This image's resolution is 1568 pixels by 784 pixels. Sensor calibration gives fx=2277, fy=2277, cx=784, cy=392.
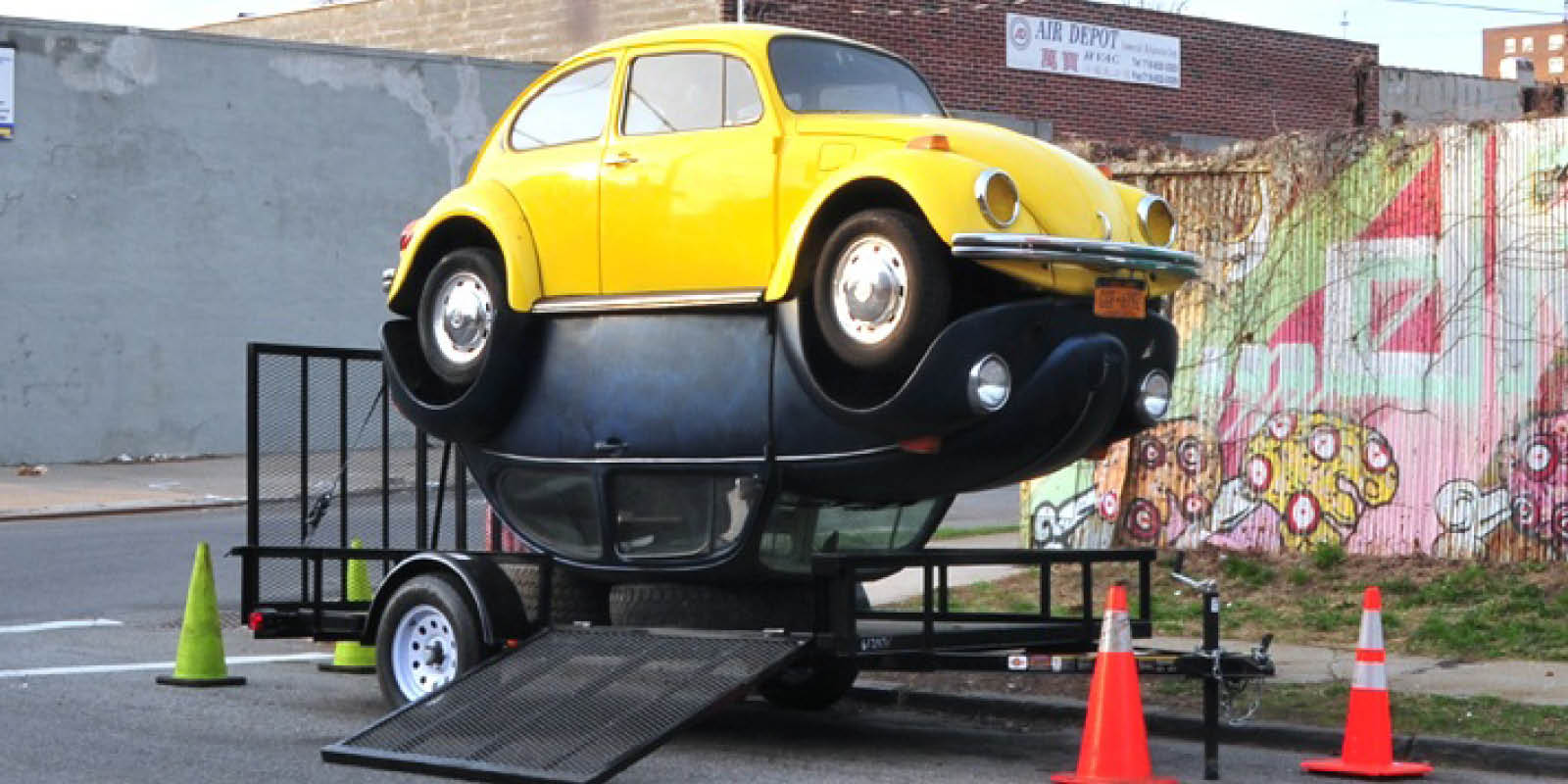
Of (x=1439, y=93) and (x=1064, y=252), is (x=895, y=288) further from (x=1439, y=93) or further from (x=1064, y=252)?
(x=1439, y=93)

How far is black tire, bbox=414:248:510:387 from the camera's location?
10.6 m

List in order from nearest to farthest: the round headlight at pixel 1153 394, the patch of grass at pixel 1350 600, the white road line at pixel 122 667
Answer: the round headlight at pixel 1153 394
the white road line at pixel 122 667
the patch of grass at pixel 1350 600

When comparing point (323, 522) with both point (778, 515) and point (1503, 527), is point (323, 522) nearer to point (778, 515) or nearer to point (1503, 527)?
point (778, 515)

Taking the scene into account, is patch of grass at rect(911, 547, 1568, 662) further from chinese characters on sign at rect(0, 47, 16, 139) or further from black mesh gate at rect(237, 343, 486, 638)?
chinese characters on sign at rect(0, 47, 16, 139)

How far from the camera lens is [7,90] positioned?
91.2ft

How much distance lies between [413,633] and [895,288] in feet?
10.0

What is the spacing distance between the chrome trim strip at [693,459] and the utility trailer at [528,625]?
418 mm

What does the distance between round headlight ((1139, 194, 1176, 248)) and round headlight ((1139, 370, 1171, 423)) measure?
1.96ft

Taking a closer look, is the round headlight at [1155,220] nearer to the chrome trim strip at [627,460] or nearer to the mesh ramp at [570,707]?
the chrome trim strip at [627,460]

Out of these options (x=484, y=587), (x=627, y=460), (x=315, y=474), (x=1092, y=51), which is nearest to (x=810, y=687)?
(x=627, y=460)

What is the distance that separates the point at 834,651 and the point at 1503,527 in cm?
654

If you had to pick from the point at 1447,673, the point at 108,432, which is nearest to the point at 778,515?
the point at 1447,673

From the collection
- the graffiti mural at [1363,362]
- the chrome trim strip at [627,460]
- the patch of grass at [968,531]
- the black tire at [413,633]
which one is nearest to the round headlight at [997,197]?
the chrome trim strip at [627,460]

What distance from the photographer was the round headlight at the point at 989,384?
9.06 metres
